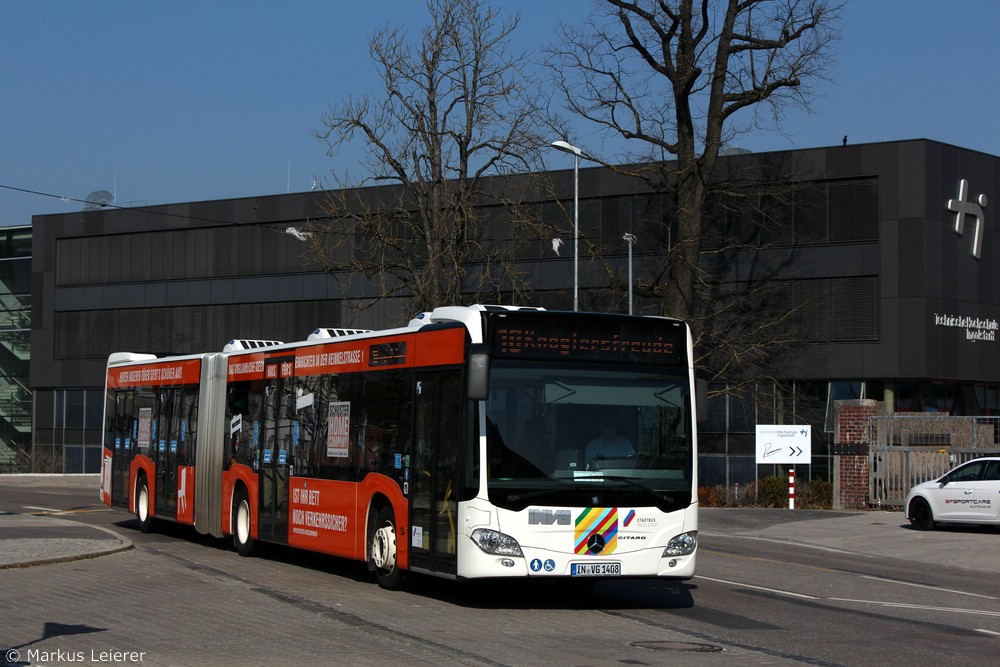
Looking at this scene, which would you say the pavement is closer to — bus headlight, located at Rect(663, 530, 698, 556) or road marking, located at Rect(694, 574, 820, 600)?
road marking, located at Rect(694, 574, 820, 600)

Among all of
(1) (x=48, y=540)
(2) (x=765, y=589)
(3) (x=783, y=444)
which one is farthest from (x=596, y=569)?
(3) (x=783, y=444)

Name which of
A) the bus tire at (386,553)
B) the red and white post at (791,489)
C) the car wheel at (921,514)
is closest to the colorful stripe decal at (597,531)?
the bus tire at (386,553)

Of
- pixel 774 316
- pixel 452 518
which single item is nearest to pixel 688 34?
pixel 774 316

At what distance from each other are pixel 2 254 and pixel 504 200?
3842 centimetres

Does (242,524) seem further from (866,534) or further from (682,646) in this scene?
(866,534)

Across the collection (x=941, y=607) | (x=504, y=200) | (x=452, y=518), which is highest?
(x=504, y=200)

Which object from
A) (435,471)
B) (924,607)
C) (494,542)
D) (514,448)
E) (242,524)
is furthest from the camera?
(242,524)

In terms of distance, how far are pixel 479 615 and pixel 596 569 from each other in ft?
4.06

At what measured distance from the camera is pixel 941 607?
15000 millimetres

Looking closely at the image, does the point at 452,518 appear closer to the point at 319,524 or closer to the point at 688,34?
the point at 319,524

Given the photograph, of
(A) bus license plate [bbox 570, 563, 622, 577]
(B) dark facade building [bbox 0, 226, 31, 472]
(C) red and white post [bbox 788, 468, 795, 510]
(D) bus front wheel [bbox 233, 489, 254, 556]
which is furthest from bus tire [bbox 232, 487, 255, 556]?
(B) dark facade building [bbox 0, 226, 31, 472]

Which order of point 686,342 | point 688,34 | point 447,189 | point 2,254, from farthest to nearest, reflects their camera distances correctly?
point 2,254 → point 447,189 → point 688,34 → point 686,342

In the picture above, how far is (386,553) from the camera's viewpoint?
49.6 feet

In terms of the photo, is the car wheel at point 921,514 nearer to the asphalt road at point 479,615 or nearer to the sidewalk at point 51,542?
the asphalt road at point 479,615
